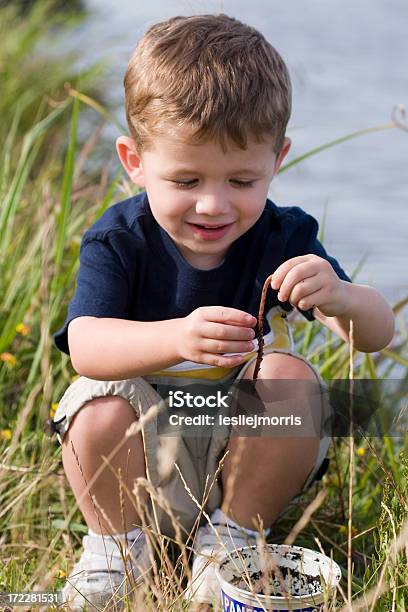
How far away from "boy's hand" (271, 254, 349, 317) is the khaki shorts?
0.24m

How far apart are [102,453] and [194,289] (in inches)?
15.2

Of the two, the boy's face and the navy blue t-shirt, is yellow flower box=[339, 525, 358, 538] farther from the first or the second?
the boy's face

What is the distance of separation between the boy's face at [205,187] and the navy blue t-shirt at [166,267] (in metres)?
0.08

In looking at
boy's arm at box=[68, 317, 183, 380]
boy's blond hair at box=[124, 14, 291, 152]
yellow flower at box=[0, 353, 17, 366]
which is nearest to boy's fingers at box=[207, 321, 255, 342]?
boy's arm at box=[68, 317, 183, 380]

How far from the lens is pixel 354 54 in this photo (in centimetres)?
870

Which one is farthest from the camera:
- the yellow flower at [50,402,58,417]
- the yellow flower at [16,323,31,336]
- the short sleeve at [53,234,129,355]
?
the yellow flower at [16,323,31,336]

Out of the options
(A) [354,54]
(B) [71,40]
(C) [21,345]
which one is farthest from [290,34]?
(C) [21,345]

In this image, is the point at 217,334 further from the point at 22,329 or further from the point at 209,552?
the point at 22,329

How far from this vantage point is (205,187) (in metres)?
2.08

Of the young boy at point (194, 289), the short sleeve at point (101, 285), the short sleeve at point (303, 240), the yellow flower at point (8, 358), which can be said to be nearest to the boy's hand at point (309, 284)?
the young boy at point (194, 289)

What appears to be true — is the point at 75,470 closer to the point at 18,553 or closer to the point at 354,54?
the point at 18,553

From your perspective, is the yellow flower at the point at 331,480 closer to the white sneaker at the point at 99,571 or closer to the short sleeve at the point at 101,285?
the white sneaker at the point at 99,571

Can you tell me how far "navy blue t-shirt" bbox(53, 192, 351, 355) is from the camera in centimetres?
223

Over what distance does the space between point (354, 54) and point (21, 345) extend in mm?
6354
